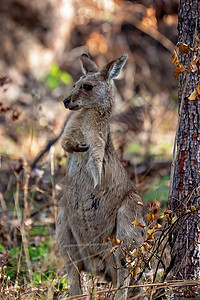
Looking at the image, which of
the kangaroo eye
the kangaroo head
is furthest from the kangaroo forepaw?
the kangaroo eye

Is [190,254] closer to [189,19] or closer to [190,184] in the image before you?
[190,184]

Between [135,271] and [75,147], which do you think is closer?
[135,271]

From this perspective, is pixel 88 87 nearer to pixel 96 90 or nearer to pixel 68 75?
pixel 96 90

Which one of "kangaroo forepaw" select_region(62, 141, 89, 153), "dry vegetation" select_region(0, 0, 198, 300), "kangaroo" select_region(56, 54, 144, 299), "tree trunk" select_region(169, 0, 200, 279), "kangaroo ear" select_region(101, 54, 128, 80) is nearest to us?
"tree trunk" select_region(169, 0, 200, 279)

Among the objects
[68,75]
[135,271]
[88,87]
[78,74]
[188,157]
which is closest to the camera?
[135,271]

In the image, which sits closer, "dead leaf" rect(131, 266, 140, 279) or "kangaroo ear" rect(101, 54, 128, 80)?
"dead leaf" rect(131, 266, 140, 279)

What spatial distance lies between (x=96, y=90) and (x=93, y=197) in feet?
3.20

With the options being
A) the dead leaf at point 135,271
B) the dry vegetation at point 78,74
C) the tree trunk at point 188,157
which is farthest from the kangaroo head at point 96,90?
the dry vegetation at point 78,74

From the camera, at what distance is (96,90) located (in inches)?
167

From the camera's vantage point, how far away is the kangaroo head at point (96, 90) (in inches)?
163

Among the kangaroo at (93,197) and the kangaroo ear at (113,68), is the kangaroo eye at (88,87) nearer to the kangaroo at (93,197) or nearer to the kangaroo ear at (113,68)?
the kangaroo at (93,197)

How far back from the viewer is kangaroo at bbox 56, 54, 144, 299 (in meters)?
3.95

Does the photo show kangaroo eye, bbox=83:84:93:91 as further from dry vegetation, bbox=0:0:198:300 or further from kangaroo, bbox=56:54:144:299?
dry vegetation, bbox=0:0:198:300

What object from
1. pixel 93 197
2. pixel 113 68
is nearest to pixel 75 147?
pixel 93 197
